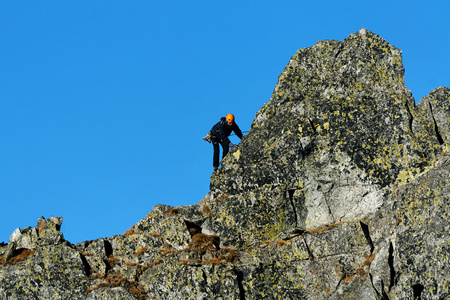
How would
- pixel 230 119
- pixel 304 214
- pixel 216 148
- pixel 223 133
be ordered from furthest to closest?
pixel 216 148
pixel 223 133
pixel 230 119
pixel 304 214

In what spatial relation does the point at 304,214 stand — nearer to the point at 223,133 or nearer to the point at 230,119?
the point at 223,133

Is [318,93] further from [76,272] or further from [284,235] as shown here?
[76,272]

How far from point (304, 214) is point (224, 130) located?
881 centimetres

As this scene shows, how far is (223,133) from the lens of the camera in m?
41.1

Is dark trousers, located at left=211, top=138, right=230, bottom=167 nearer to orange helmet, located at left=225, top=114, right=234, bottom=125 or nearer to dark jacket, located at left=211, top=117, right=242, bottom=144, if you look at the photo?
dark jacket, located at left=211, top=117, right=242, bottom=144

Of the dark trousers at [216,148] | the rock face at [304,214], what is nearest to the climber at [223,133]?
the dark trousers at [216,148]

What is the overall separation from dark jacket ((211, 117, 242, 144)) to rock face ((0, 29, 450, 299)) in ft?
9.69

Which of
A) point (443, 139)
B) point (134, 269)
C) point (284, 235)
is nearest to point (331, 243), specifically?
point (284, 235)

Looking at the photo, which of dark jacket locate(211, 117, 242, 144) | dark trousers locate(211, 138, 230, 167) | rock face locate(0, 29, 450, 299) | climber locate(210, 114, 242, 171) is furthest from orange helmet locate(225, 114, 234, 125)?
rock face locate(0, 29, 450, 299)

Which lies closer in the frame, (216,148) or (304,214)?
(304,214)

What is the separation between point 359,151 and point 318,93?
14.9ft

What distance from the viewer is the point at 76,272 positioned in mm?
35000

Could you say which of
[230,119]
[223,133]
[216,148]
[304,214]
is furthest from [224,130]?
[304,214]

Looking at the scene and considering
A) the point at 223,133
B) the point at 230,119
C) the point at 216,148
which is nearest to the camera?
the point at 230,119
